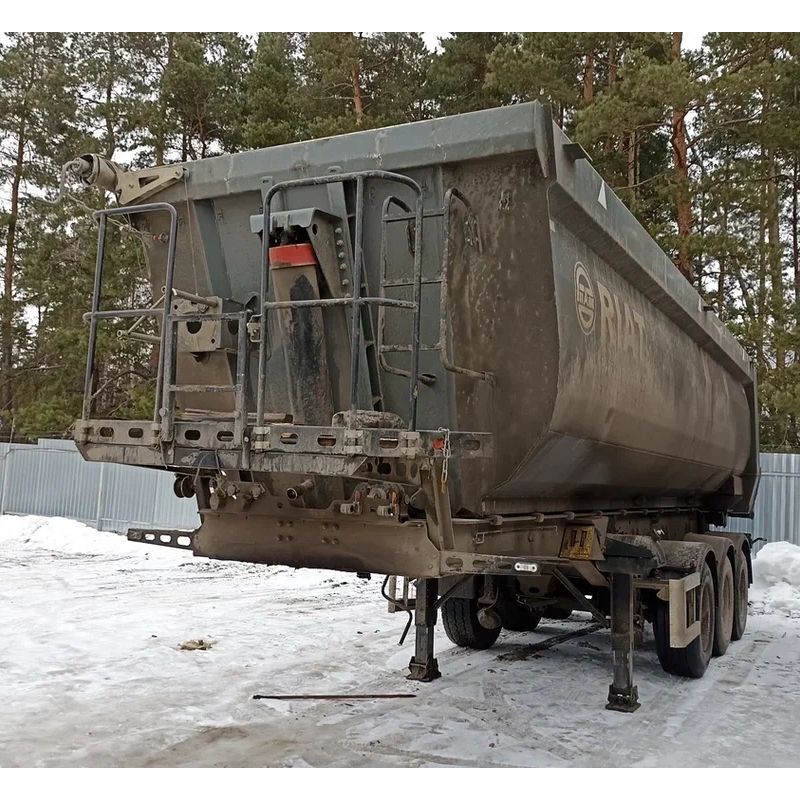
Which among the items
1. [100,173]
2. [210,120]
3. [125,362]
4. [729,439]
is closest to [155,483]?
[125,362]

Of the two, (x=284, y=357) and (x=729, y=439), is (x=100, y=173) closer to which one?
(x=284, y=357)

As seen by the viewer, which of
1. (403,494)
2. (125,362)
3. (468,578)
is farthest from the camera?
(125,362)

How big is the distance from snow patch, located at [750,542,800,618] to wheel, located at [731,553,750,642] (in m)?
2.03

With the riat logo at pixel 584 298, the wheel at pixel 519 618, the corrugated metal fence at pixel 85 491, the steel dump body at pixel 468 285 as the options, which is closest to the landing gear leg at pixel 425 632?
the steel dump body at pixel 468 285

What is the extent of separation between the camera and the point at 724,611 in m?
8.26

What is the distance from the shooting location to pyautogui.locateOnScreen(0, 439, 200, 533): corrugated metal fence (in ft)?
56.6

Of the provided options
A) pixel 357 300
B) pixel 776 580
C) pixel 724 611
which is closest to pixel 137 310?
pixel 357 300

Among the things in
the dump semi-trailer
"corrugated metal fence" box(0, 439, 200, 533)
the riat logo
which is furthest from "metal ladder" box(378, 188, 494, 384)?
"corrugated metal fence" box(0, 439, 200, 533)

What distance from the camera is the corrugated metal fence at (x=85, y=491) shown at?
56.6ft

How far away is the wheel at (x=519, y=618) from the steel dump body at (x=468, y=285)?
3259mm

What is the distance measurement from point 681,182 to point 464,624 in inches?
462

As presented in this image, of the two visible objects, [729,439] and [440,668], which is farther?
[729,439]

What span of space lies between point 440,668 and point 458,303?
3702mm

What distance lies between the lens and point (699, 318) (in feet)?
24.3
